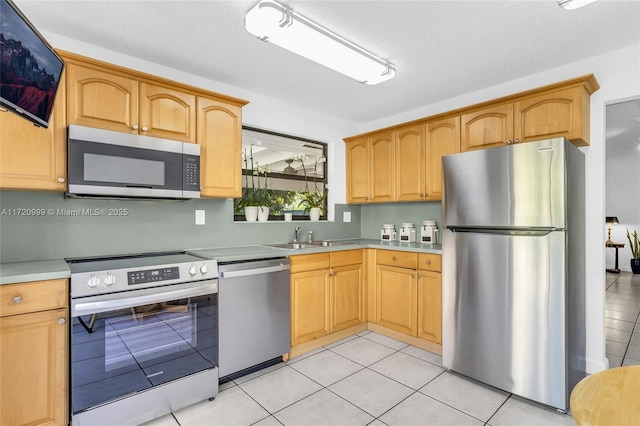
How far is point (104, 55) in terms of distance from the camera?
2.36 meters

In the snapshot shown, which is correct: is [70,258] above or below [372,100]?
below

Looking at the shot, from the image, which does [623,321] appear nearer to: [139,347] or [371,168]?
[371,168]

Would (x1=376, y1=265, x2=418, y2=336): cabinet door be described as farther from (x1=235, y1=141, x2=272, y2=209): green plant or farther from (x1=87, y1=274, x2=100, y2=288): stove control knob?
(x1=87, y1=274, x2=100, y2=288): stove control knob

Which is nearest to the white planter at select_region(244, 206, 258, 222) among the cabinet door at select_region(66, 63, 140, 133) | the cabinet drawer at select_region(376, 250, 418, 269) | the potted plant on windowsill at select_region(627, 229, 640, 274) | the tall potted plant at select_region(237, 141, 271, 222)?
the tall potted plant at select_region(237, 141, 271, 222)

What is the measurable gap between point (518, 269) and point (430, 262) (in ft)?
2.68

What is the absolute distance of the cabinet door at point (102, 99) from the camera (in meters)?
2.04

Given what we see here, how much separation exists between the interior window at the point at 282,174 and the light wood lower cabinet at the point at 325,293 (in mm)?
844

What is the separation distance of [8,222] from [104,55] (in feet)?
4.35

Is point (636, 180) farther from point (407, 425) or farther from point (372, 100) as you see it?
point (407, 425)

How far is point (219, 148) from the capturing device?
2656 mm

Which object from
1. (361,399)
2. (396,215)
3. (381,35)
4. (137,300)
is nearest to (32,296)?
(137,300)

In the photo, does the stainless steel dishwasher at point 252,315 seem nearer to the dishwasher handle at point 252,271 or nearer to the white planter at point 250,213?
the dishwasher handle at point 252,271

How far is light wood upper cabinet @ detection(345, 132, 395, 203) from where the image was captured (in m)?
3.63

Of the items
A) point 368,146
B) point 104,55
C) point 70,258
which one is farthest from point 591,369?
point 104,55
